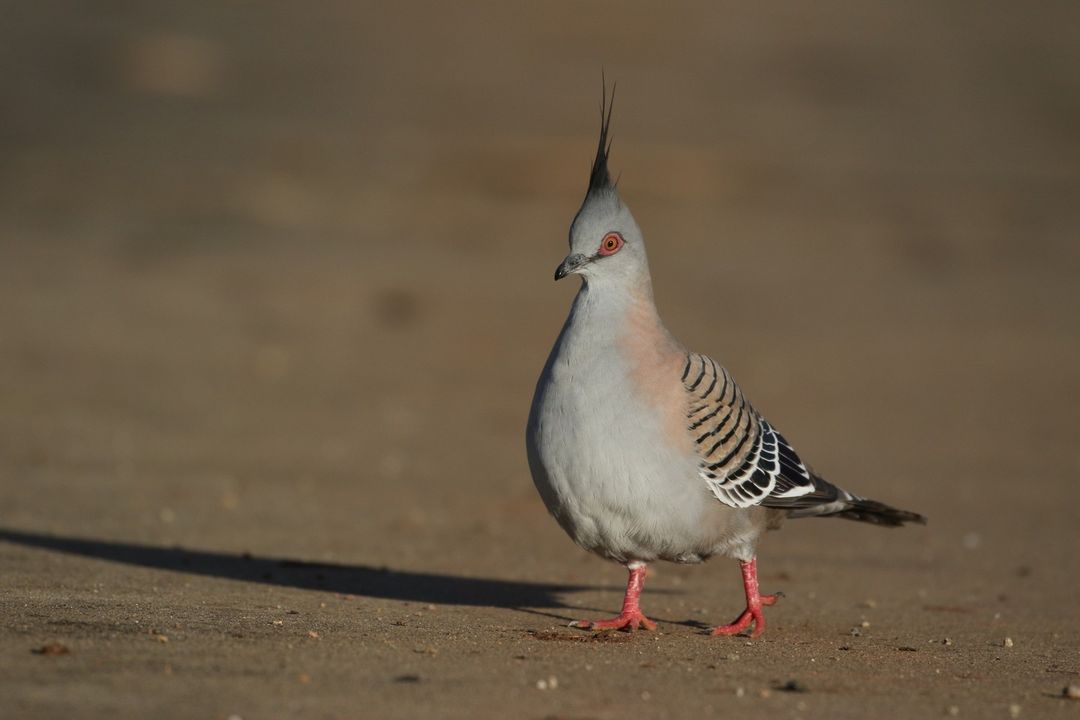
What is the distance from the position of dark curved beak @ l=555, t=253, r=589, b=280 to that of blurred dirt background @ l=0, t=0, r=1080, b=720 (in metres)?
1.56

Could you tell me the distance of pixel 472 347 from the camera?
1499 cm

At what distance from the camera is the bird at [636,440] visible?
20.0 ft

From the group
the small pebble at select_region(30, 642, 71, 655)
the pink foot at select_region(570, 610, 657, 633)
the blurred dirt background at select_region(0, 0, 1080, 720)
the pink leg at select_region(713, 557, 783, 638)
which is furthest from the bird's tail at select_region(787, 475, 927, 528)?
the small pebble at select_region(30, 642, 71, 655)

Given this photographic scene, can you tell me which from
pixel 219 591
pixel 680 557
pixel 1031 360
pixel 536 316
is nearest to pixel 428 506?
pixel 219 591

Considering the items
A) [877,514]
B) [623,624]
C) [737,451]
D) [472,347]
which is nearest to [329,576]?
[623,624]

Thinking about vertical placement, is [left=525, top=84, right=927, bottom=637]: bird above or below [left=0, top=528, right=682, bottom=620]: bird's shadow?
above

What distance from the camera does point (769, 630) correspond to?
679cm

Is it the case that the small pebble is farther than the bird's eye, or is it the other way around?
the bird's eye

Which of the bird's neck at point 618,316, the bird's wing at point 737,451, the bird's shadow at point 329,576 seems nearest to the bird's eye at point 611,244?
the bird's neck at point 618,316

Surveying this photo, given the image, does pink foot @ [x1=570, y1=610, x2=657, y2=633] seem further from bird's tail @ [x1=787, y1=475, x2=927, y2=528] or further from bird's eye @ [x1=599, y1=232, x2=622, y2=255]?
bird's eye @ [x1=599, y1=232, x2=622, y2=255]

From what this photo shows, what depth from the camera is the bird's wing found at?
6395 millimetres

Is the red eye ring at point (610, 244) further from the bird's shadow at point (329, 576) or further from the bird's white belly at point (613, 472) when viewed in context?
the bird's shadow at point (329, 576)

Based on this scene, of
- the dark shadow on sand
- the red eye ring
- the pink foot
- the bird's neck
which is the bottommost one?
the pink foot

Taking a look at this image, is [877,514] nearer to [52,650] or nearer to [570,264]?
[570,264]
